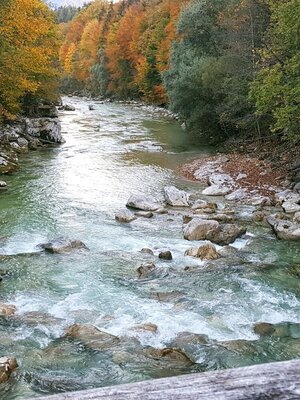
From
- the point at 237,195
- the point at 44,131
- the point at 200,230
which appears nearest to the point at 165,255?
the point at 200,230

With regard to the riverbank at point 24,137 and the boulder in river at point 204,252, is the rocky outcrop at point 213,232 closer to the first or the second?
the boulder in river at point 204,252

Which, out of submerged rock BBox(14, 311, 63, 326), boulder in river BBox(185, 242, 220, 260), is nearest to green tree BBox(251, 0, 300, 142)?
boulder in river BBox(185, 242, 220, 260)

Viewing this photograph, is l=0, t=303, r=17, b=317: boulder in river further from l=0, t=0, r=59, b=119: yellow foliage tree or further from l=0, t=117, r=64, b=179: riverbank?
l=0, t=0, r=59, b=119: yellow foliage tree

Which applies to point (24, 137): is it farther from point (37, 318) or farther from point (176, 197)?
point (37, 318)

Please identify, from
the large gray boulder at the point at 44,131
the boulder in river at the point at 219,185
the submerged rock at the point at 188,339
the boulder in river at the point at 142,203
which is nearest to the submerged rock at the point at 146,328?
the submerged rock at the point at 188,339

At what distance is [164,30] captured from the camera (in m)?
49.0

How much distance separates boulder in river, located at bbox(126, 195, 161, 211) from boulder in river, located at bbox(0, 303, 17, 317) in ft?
23.7

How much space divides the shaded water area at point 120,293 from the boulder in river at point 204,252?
27 cm

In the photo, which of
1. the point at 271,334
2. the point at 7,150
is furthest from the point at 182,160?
the point at 271,334

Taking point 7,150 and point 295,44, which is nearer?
point 295,44

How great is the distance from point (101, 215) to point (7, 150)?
387 inches

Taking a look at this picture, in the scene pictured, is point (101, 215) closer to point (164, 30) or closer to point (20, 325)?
point (20, 325)

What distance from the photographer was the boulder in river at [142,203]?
14625 millimetres

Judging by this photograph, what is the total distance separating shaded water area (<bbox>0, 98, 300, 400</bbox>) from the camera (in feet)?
20.7
